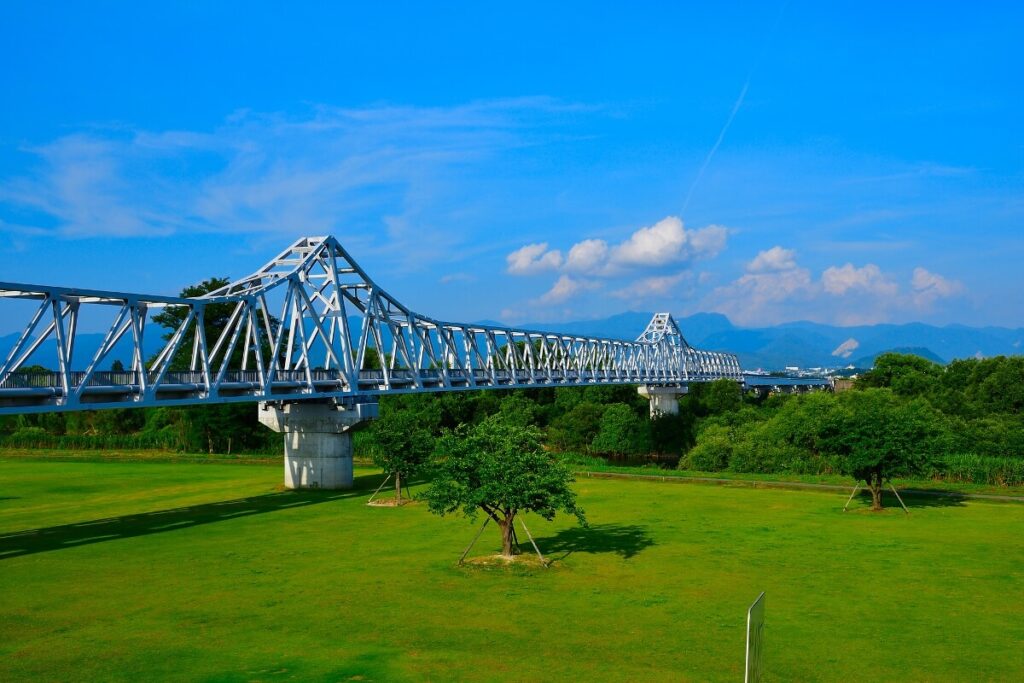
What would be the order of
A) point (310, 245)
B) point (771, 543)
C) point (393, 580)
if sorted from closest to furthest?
point (393, 580) < point (771, 543) < point (310, 245)

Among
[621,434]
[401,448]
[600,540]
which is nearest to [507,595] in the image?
[600,540]

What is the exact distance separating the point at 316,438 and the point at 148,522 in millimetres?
17454

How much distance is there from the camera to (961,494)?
179 ft

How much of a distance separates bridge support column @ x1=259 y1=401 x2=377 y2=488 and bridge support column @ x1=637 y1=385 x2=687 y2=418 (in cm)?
9392

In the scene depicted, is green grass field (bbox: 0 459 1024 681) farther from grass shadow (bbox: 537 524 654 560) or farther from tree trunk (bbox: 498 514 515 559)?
tree trunk (bbox: 498 514 515 559)

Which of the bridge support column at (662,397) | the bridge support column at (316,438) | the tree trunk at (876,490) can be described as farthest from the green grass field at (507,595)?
the bridge support column at (662,397)

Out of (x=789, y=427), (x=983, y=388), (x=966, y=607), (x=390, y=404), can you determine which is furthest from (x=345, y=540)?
(x=983, y=388)

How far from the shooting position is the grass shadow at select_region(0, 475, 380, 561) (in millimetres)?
39031

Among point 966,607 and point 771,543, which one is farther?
point 771,543

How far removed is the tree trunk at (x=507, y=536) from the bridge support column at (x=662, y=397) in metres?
117

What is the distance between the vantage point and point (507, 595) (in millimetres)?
28938

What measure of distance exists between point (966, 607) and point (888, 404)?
70022 millimetres

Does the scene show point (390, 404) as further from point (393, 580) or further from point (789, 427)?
point (393, 580)

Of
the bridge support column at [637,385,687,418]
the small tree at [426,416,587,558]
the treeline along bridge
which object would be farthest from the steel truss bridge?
the bridge support column at [637,385,687,418]
